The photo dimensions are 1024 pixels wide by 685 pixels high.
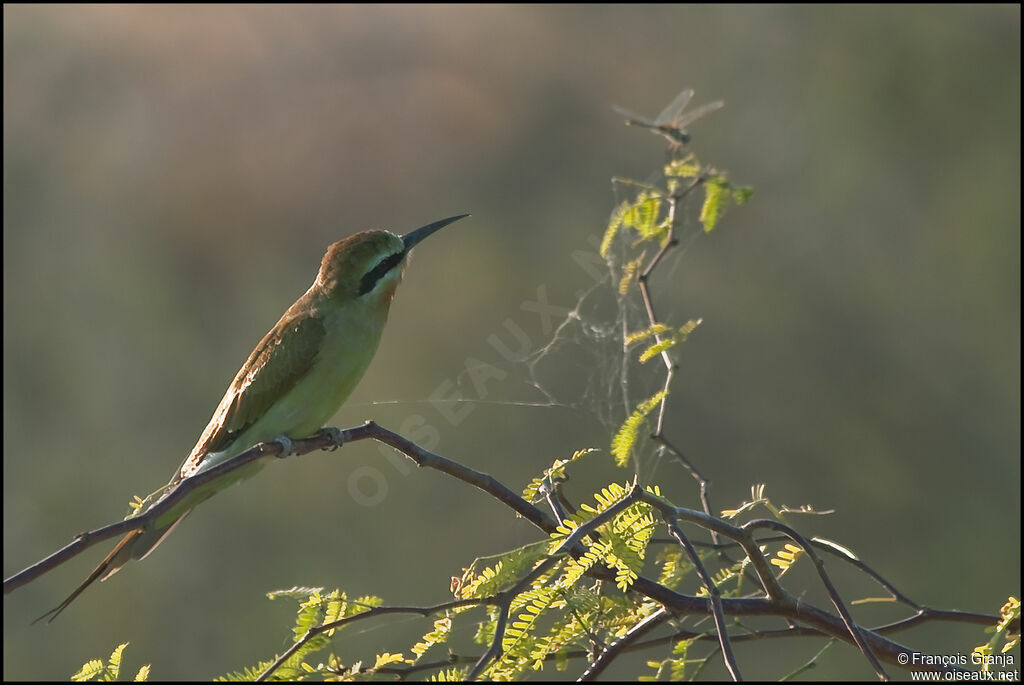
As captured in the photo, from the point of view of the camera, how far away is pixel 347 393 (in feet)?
6.51

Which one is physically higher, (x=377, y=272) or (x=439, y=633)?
(x=377, y=272)

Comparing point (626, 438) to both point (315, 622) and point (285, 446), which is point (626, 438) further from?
point (285, 446)

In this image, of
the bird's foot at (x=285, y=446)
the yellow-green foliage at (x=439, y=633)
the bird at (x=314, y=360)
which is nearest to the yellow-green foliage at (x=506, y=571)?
the yellow-green foliage at (x=439, y=633)

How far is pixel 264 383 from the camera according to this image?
1.95 meters

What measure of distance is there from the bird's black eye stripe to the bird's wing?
10cm

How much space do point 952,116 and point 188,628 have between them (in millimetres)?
3973

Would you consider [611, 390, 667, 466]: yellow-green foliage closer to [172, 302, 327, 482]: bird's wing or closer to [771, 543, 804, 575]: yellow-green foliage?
[771, 543, 804, 575]: yellow-green foliage

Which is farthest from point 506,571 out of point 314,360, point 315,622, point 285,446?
point 314,360

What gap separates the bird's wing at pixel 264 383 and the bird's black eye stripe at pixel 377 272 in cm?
10

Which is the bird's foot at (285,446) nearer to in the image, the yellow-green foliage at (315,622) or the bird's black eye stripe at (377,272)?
the bird's black eye stripe at (377,272)

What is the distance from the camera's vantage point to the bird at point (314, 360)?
194 centimetres

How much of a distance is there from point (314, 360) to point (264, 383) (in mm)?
95

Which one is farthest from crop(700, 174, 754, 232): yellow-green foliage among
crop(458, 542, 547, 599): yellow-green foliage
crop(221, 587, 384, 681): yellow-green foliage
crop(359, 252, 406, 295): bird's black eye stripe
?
crop(359, 252, 406, 295): bird's black eye stripe

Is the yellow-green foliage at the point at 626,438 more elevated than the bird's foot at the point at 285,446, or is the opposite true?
the bird's foot at the point at 285,446
